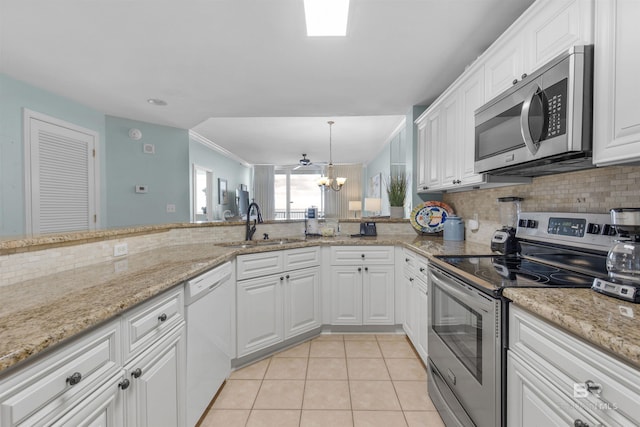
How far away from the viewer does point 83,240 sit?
59.4 inches

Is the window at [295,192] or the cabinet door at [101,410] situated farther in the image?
the window at [295,192]

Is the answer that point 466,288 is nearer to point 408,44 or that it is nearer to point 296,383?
point 296,383

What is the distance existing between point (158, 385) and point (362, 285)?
6.12 feet

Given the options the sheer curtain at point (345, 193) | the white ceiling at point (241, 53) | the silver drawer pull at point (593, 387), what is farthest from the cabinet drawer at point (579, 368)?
the sheer curtain at point (345, 193)

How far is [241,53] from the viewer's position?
220 centimetres

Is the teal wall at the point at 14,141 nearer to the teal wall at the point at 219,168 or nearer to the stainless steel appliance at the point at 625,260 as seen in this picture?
the teal wall at the point at 219,168

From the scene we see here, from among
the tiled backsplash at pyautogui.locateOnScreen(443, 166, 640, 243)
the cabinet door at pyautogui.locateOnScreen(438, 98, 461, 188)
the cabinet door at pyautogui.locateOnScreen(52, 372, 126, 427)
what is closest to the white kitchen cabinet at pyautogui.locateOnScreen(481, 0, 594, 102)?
the cabinet door at pyautogui.locateOnScreen(438, 98, 461, 188)

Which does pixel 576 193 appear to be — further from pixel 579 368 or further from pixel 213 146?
pixel 213 146

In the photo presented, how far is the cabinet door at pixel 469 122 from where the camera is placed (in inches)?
75.1

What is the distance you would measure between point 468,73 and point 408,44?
469mm

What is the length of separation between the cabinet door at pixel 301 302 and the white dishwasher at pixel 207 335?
535mm

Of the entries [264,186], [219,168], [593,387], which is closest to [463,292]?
[593,387]

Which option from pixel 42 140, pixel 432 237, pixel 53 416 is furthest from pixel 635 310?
pixel 42 140

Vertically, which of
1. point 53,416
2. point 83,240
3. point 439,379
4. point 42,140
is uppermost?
point 42,140
